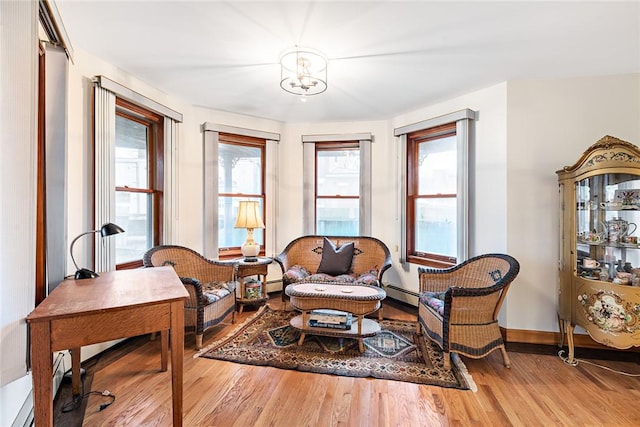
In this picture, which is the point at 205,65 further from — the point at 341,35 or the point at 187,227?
the point at 187,227

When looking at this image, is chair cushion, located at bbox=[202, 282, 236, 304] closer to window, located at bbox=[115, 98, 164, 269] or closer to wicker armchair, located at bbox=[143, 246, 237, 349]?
wicker armchair, located at bbox=[143, 246, 237, 349]

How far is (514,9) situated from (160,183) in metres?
3.65

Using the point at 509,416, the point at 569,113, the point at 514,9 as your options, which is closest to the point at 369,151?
the point at 569,113

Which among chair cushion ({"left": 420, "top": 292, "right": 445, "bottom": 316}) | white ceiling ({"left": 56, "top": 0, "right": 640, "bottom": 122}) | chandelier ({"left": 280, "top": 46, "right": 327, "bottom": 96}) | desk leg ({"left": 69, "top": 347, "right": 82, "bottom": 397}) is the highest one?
white ceiling ({"left": 56, "top": 0, "right": 640, "bottom": 122})

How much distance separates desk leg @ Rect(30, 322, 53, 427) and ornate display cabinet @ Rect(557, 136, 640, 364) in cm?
362

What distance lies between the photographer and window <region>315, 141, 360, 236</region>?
4711 mm

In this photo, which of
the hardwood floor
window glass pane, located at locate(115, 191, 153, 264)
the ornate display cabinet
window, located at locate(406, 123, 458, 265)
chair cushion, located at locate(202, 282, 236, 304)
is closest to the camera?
the hardwood floor

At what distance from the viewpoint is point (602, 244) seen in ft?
8.52

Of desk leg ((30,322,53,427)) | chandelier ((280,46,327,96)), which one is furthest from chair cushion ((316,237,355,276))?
desk leg ((30,322,53,427))

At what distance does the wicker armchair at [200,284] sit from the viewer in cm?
281

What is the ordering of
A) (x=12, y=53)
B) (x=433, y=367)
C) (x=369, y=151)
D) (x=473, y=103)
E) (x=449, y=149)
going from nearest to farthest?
(x=12, y=53)
(x=433, y=367)
(x=473, y=103)
(x=449, y=149)
(x=369, y=151)

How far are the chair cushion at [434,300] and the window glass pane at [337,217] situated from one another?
182cm

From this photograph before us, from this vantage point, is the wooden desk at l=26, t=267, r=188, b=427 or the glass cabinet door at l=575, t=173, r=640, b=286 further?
the glass cabinet door at l=575, t=173, r=640, b=286

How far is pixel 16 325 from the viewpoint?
4.51ft
